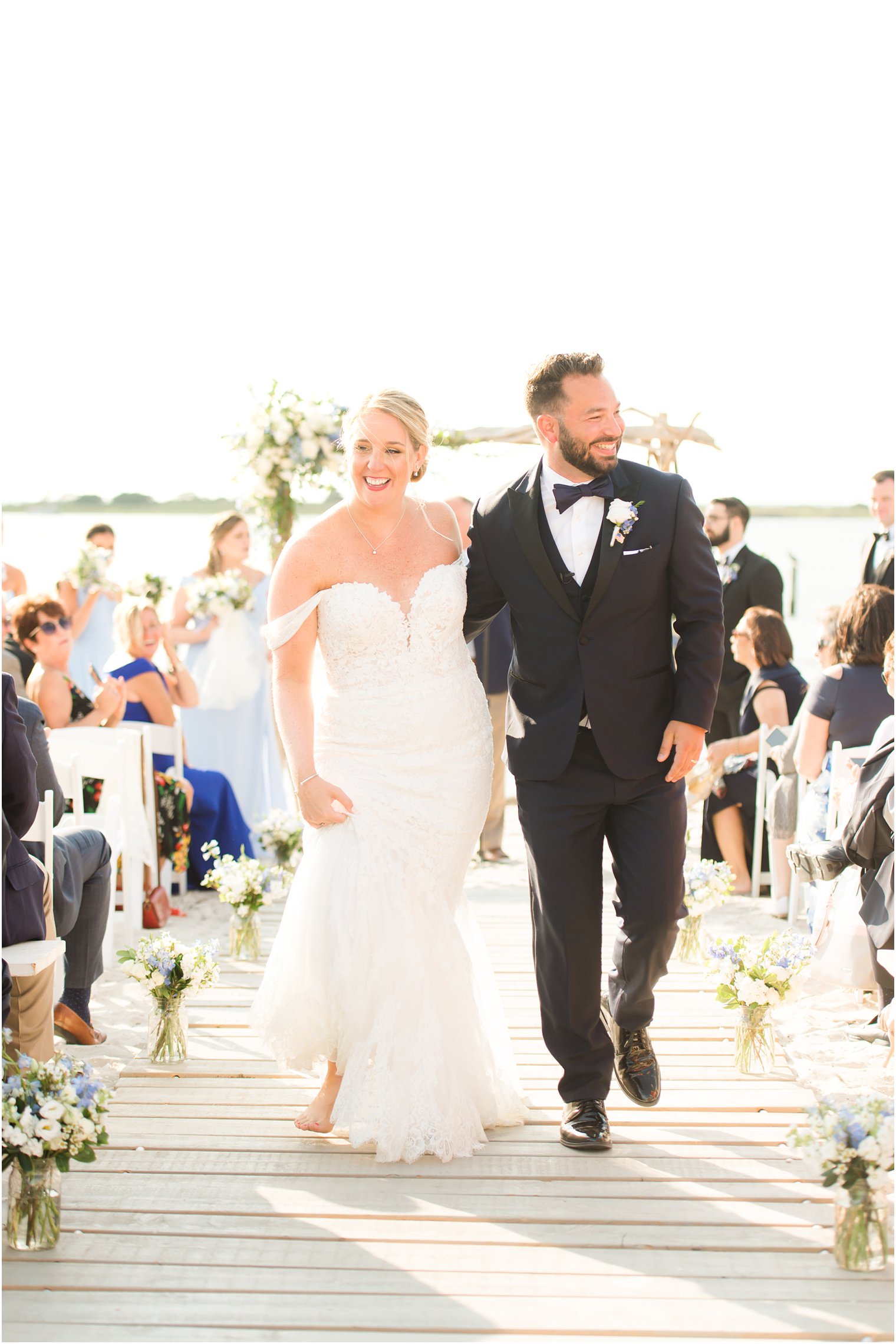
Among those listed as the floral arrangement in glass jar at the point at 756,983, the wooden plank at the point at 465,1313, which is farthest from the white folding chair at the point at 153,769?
the wooden plank at the point at 465,1313

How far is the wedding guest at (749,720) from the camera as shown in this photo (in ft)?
23.4

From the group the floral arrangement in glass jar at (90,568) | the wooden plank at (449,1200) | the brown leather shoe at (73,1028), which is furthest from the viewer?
the floral arrangement in glass jar at (90,568)

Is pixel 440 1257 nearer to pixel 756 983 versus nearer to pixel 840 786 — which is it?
pixel 756 983

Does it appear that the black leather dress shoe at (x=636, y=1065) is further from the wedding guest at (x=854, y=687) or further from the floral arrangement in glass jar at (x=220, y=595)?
the floral arrangement in glass jar at (x=220, y=595)

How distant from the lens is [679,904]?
3656 mm

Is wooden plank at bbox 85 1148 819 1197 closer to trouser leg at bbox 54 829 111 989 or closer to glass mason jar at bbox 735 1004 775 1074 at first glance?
glass mason jar at bbox 735 1004 775 1074

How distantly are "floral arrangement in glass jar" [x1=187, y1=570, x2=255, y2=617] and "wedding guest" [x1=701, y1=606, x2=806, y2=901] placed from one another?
3.13m

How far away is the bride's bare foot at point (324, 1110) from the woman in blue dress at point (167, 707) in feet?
12.2

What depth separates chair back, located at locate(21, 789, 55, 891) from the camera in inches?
166

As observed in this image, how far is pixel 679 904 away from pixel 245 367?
6368 millimetres

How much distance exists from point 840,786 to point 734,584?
11.7 ft

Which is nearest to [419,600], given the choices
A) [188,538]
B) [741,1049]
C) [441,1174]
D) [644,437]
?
[441,1174]

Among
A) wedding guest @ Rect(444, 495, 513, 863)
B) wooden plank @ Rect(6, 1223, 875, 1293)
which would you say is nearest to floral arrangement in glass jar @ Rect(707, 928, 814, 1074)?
wooden plank @ Rect(6, 1223, 875, 1293)

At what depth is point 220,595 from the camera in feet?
28.0
